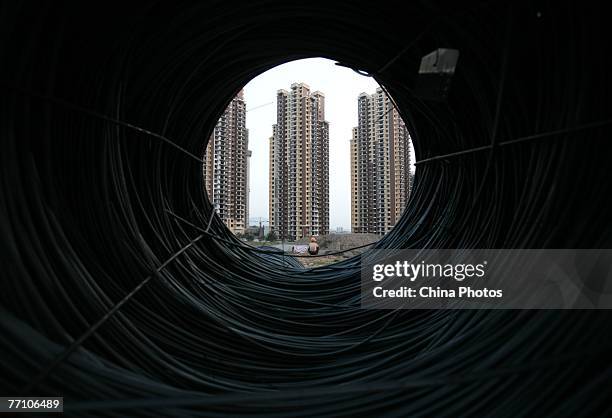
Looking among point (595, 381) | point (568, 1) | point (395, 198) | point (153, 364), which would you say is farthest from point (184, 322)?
point (395, 198)

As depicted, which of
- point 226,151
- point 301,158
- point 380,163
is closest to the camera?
point 226,151

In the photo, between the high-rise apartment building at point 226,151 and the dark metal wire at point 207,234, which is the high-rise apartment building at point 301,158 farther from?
the dark metal wire at point 207,234

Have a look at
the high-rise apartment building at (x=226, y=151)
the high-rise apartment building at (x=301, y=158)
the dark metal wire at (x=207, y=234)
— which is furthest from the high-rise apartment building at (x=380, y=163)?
the dark metal wire at (x=207, y=234)

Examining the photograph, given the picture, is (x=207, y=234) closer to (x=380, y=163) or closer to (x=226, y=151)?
(x=226, y=151)

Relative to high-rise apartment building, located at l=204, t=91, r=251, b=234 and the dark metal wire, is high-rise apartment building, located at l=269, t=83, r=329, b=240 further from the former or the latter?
the dark metal wire

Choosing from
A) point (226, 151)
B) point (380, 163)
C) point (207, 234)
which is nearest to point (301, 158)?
point (380, 163)

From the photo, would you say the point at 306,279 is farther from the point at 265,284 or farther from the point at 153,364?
the point at 153,364

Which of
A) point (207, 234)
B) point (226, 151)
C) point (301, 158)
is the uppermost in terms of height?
point (301, 158)
